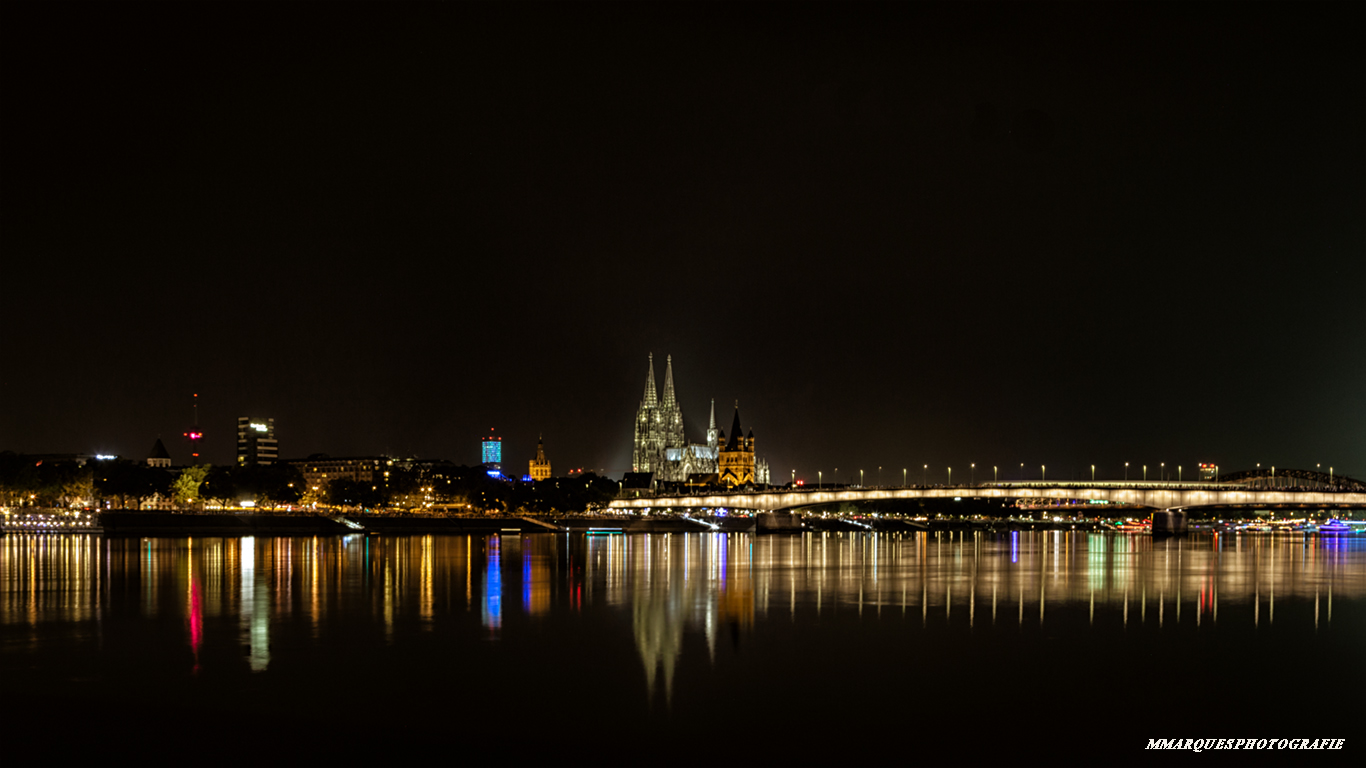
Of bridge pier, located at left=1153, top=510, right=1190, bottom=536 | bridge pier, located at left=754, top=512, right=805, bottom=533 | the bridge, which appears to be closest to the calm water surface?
the bridge

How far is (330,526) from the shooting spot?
5581 inches

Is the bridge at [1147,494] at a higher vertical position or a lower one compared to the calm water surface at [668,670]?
lower

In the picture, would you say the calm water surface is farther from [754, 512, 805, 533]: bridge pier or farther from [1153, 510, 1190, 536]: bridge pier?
[754, 512, 805, 533]: bridge pier

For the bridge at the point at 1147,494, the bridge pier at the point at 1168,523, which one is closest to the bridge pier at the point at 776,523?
the bridge at the point at 1147,494

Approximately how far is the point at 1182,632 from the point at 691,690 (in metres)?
18.5

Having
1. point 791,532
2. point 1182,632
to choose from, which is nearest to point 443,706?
point 1182,632

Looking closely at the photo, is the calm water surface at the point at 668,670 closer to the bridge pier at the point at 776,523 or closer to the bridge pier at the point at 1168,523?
the bridge pier at the point at 1168,523

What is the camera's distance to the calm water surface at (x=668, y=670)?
66.3 ft

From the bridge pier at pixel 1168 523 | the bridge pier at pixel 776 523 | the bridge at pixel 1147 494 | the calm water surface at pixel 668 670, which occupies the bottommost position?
the bridge pier at pixel 776 523

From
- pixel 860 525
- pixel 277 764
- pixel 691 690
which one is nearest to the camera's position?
pixel 277 764

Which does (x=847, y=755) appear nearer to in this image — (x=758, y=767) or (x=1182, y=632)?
(x=758, y=767)

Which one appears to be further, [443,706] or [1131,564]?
[1131,564]

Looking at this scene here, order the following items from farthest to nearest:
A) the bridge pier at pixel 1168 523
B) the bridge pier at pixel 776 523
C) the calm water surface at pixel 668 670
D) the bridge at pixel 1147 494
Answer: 1. the bridge pier at pixel 776 523
2. the bridge pier at pixel 1168 523
3. the bridge at pixel 1147 494
4. the calm water surface at pixel 668 670

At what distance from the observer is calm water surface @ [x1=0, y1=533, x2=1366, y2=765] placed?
20.2m
